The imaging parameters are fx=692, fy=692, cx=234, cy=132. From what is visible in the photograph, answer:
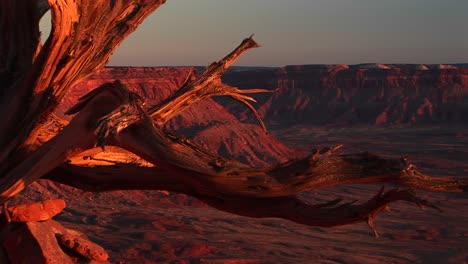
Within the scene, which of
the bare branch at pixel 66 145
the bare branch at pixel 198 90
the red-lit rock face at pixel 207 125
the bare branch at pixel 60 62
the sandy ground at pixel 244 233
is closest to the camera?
the bare branch at pixel 66 145

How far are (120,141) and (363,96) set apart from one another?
78.6 m

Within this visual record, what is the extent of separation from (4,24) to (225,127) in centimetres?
3722

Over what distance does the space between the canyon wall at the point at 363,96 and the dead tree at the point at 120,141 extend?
232 ft

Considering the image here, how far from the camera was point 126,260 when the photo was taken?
59.0 feet

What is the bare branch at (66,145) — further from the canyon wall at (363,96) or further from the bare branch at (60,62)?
the canyon wall at (363,96)

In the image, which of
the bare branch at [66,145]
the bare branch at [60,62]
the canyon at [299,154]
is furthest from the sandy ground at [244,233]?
the bare branch at [66,145]

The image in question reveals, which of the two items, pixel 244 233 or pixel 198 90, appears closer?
pixel 198 90

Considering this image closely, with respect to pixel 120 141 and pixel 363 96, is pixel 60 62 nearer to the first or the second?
pixel 120 141

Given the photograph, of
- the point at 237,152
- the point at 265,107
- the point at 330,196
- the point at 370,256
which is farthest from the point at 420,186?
the point at 265,107

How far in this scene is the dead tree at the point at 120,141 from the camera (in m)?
4.31

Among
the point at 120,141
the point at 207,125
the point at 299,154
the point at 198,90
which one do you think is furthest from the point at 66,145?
the point at 299,154

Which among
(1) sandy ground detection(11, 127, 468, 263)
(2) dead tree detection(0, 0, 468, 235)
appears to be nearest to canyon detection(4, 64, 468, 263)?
(1) sandy ground detection(11, 127, 468, 263)

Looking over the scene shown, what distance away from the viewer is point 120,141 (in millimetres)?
4512

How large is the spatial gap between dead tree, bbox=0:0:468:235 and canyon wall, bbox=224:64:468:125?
7079cm
